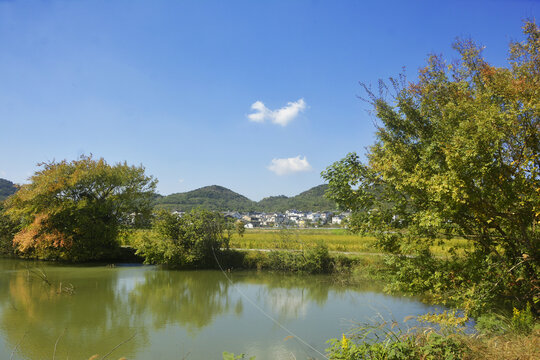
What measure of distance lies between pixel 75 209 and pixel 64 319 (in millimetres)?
13047

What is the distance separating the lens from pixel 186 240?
19875 mm

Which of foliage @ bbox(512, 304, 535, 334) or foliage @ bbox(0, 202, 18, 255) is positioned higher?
foliage @ bbox(0, 202, 18, 255)

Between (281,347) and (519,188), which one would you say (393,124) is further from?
(281,347)

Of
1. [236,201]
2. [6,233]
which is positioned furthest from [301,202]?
[6,233]

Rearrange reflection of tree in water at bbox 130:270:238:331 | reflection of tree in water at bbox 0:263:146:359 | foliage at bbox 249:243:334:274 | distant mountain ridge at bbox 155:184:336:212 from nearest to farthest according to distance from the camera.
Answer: reflection of tree in water at bbox 0:263:146:359
reflection of tree in water at bbox 130:270:238:331
foliage at bbox 249:243:334:274
distant mountain ridge at bbox 155:184:336:212

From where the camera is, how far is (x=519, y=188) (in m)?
6.27

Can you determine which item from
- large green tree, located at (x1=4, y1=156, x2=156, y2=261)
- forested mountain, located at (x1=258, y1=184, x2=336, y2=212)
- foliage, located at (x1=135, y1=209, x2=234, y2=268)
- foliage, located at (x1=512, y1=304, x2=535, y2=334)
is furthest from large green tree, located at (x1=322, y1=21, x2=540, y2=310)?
forested mountain, located at (x1=258, y1=184, x2=336, y2=212)

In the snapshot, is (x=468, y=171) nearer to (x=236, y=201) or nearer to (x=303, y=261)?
(x=303, y=261)

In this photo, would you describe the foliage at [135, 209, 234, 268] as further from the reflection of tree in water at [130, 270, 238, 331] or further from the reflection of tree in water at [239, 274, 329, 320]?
the reflection of tree in water at [239, 274, 329, 320]

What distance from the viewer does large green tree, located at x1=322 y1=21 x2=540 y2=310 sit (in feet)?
20.5

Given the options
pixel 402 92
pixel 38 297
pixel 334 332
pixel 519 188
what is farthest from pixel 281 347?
pixel 38 297

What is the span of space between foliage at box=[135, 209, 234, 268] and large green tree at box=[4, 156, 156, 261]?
347cm

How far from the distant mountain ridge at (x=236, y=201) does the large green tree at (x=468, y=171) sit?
74903 mm

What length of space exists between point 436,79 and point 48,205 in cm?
2201
